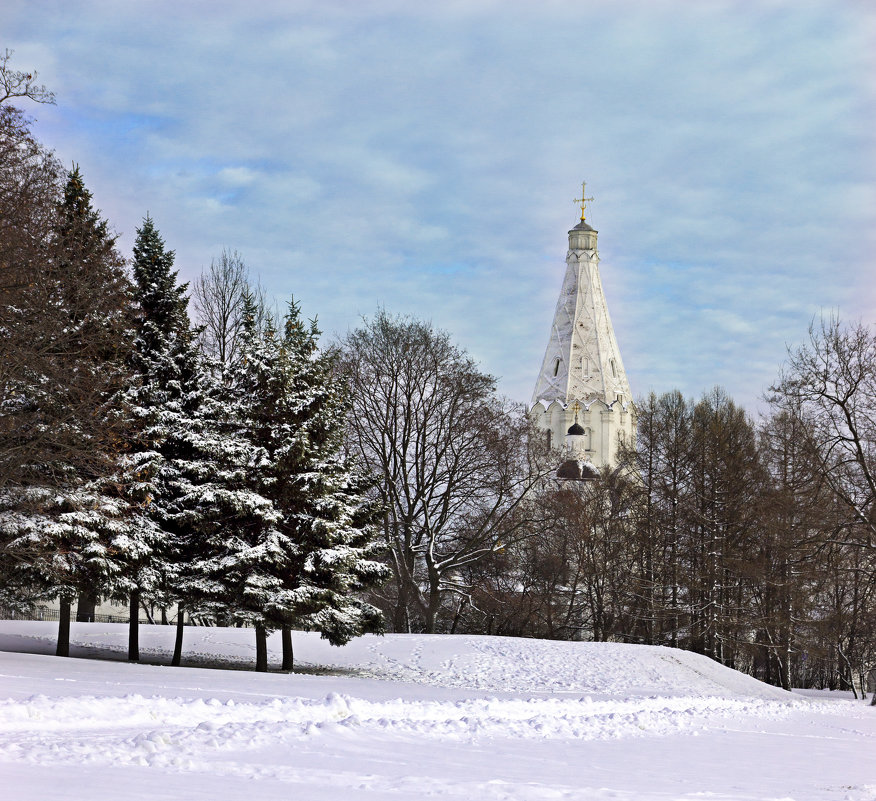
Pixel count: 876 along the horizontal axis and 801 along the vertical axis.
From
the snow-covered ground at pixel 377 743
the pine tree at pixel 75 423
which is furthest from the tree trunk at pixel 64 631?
the snow-covered ground at pixel 377 743

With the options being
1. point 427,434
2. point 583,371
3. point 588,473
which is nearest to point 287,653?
point 427,434

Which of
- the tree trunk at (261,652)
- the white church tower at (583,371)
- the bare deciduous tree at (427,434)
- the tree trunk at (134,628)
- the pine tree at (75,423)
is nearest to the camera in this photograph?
the pine tree at (75,423)

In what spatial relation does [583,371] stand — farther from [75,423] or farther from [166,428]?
[75,423]

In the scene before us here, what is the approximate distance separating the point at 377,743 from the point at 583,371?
309 feet

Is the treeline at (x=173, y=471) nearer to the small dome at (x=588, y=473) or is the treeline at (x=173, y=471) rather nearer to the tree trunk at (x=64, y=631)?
the tree trunk at (x=64, y=631)

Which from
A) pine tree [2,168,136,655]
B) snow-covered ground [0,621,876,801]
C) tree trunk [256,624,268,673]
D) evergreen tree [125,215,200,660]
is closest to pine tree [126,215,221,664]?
evergreen tree [125,215,200,660]

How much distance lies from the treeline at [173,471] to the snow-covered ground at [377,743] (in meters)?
2.65

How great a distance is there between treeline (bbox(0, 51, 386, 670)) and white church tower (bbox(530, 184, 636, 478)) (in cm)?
7606

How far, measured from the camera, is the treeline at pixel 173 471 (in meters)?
20.2

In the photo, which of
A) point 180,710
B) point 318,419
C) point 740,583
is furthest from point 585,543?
point 180,710

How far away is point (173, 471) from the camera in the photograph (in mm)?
25609

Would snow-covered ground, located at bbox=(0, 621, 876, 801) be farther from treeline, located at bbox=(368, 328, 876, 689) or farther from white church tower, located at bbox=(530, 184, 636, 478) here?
white church tower, located at bbox=(530, 184, 636, 478)

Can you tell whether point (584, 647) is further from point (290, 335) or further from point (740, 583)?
point (290, 335)

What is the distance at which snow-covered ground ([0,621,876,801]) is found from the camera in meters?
8.37
